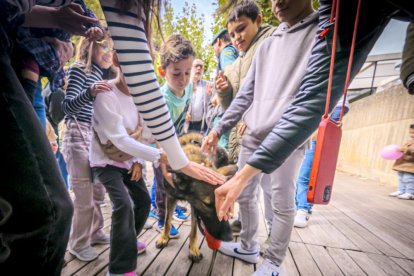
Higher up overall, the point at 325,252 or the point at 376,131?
the point at 376,131

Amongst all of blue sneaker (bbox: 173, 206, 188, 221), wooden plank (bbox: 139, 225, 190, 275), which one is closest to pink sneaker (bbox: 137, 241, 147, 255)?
wooden plank (bbox: 139, 225, 190, 275)

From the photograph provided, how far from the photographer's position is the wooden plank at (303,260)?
5.75 ft

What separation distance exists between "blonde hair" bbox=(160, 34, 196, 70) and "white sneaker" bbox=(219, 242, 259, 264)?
6.06ft

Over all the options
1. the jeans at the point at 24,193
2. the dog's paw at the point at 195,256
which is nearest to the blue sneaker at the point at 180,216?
the dog's paw at the point at 195,256

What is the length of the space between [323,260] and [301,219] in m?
0.82

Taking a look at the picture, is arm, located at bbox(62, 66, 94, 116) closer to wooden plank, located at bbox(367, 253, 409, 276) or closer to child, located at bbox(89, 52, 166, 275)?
child, located at bbox(89, 52, 166, 275)

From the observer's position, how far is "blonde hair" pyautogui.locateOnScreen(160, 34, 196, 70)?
2.11m

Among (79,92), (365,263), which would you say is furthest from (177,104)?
(365,263)

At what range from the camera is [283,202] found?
1.53 meters

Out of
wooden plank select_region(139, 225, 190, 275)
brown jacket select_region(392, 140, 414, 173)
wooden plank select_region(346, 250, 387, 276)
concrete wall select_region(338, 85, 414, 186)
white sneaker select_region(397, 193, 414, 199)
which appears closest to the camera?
wooden plank select_region(139, 225, 190, 275)

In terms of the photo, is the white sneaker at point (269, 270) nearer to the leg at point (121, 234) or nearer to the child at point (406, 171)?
the leg at point (121, 234)

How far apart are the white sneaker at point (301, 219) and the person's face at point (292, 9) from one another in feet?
7.45

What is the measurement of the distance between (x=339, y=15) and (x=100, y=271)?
228 centimetres

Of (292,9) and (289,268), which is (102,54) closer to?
(292,9)
